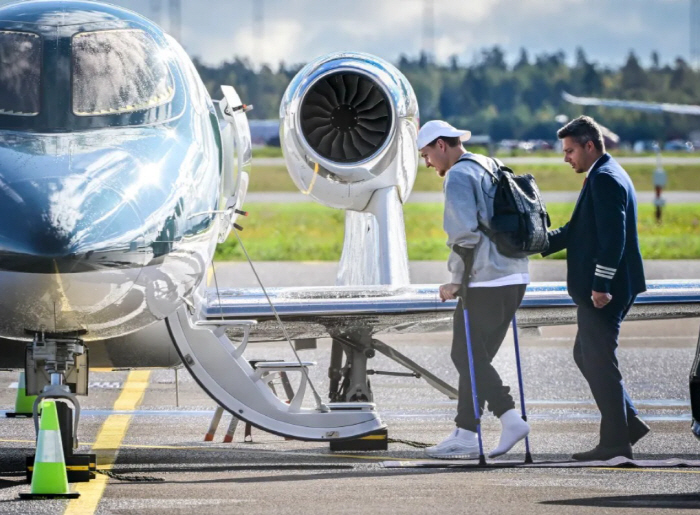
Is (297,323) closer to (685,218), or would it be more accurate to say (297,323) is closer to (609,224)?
(609,224)

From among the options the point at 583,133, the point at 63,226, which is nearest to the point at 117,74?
the point at 63,226

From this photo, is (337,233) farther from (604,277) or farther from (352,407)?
(604,277)

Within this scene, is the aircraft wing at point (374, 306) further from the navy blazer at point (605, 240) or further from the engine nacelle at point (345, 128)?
the navy blazer at point (605, 240)

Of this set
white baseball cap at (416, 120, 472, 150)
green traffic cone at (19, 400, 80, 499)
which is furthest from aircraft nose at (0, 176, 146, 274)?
white baseball cap at (416, 120, 472, 150)

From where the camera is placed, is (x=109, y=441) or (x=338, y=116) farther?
(x=338, y=116)

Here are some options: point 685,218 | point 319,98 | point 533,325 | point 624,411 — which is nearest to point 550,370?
point 533,325

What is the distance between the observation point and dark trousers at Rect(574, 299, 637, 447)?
8898 mm

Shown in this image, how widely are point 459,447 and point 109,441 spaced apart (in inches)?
96.1

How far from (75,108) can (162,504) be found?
2.33 meters

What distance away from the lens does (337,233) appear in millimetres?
38562

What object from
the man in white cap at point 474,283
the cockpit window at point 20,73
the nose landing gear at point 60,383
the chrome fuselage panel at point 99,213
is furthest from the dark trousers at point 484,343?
the cockpit window at point 20,73

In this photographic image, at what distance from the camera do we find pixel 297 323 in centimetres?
1049

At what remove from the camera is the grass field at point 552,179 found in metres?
63.5

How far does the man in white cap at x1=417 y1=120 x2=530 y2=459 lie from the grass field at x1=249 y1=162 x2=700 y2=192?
173 feet
